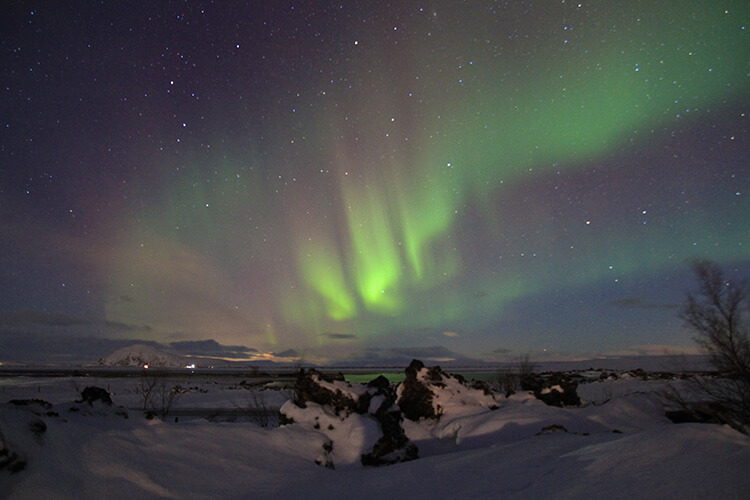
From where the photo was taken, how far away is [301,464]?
23.7ft

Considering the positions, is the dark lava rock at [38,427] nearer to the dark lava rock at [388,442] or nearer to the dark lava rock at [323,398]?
the dark lava rock at [388,442]

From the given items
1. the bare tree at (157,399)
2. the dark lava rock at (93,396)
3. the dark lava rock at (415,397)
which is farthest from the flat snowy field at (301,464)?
the dark lava rock at (415,397)

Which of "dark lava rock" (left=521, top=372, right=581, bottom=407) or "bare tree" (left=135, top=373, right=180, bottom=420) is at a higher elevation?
"dark lava rock" (left=521, top=372, right=581, bottom=407)

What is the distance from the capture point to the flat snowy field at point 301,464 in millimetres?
3631

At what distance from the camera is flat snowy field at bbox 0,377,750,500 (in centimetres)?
363

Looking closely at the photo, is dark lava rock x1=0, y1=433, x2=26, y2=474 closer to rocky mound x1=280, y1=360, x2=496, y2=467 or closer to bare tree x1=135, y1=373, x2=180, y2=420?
rocky mound x1=280, y1=360, x2=496, y2=467

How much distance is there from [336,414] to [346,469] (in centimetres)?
203

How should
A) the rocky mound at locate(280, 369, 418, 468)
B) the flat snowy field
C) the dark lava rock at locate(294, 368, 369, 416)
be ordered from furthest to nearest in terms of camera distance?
1. the dark lava rock at locate(294, 368, 369, 416)
2. the rocky mound at locate(280, 369, 418, 468)
3. the flat snowy field

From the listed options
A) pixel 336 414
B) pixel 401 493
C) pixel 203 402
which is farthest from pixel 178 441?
pixel 203 402

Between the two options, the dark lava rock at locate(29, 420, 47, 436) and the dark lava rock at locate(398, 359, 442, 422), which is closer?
Result: the dark lava rock at locate(29, 420, 47, 436)

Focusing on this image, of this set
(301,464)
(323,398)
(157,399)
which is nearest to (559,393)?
(323,398)

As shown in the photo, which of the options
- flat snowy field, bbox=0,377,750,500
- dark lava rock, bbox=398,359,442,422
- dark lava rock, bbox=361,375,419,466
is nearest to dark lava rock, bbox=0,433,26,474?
flat snowy field, bbox=0,377,750,500

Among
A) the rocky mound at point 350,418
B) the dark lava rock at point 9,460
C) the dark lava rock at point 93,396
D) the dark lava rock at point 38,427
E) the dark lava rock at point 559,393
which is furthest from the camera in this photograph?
the dark lava rock at point 559,393

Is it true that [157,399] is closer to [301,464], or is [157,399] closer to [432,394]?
[432,394]
